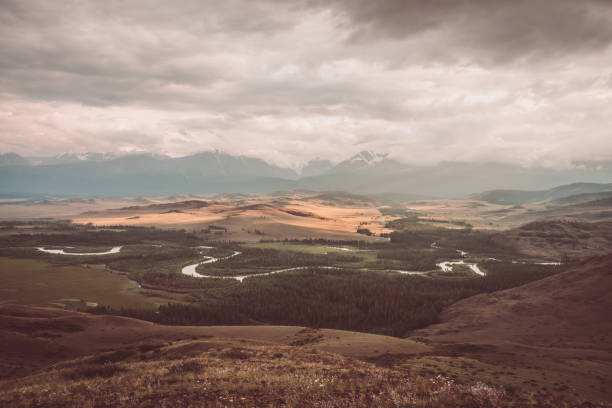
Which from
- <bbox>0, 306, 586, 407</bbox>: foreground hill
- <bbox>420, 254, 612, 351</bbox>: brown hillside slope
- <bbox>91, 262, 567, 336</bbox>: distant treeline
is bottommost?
<bbox>91, 262, 567, 336</bbox>: distant treeline

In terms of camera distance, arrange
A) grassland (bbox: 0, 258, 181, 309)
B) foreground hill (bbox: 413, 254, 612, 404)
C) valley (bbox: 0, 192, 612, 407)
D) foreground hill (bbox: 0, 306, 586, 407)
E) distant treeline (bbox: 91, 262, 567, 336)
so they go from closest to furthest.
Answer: foreground hill (bbox: 0, 306, 586, 407)
valley (bbox: 0, 192, 612, 407)
foreground hill (bbox: 413, 254, 612, 404)
distant treeline (bbox: 91, 262, 567, 336)
grassland (bbox: 0, 258, 181, 309)

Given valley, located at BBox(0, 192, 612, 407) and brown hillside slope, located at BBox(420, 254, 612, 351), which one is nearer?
valley, located at BBox(0, 192, 612, 407)

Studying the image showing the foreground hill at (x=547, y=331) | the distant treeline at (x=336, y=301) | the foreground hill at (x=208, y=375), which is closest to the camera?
the foreground hill at (x=208, y=375)

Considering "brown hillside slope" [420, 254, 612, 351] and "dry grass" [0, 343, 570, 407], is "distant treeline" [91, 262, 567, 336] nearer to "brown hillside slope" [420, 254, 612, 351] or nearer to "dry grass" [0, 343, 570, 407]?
"brown hillside slope" [420, 254, 612, 351]

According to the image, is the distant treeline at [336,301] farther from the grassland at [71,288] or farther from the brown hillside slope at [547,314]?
the grassland at [71,288]

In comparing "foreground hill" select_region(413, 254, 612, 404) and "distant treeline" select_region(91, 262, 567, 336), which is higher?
"foreground hill" select_region(413, 254, 612, 404)

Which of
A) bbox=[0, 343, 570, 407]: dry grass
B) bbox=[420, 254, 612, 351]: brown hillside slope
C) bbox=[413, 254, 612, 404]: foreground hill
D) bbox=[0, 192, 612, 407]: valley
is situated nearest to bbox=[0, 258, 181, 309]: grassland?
bbox=[0, 192, 612, 407]: valley

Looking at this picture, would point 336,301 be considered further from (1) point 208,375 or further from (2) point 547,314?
(1) point 208,375

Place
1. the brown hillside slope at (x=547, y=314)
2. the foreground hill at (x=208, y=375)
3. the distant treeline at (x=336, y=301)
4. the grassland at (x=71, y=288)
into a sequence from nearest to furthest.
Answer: the foreground hill at (x=208, y=375), the brown hillside slope at (x=547, y=314), the distant treeline at (x=336, y=301), the grassland at (x=71, y=288)

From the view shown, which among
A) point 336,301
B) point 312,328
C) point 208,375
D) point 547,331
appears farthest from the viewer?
point 336,301

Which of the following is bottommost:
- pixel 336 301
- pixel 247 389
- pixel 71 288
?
pixel 336 301

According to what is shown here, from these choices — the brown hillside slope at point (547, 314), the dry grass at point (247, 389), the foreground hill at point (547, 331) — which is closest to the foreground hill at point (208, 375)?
the dry grass at point (247, 389)

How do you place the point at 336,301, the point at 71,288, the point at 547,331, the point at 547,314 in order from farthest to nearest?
the point at 71,288 < the point at 336,301 < the point at 547,314 < the point at 547,331

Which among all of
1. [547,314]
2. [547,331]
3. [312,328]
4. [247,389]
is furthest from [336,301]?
[247,389]
